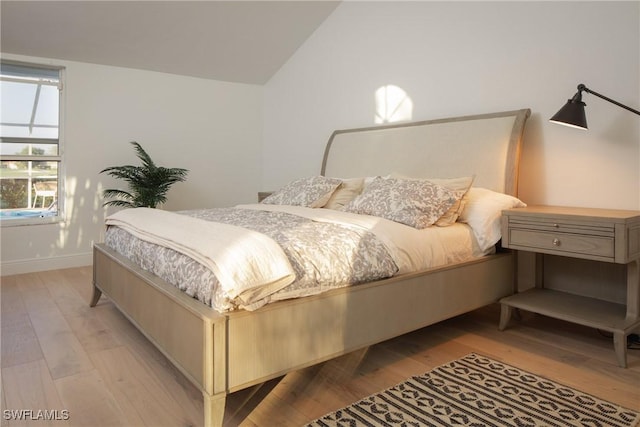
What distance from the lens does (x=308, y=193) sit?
3.21m

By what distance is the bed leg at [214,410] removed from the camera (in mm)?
1488

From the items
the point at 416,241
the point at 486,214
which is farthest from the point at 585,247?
the point at 416,241

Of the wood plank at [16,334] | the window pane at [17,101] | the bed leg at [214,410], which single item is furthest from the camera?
the window pane at [17,101]

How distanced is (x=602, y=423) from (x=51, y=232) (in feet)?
14.0

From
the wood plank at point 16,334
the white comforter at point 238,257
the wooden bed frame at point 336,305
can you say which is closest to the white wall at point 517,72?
the wooden bed frame at point 336,305

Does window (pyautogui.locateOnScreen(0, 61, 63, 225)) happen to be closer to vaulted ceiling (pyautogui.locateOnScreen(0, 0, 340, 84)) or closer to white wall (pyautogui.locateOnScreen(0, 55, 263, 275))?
white wall (pyautogui.locateOnScreen(0, 55, 263, 275))

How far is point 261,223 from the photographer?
2377mm

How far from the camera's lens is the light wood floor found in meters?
1.70

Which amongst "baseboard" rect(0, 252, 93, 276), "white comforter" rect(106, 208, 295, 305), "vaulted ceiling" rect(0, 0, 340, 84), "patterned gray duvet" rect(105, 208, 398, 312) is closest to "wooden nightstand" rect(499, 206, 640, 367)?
"patterned gray duvet" rect(105, 208, 398, 312)

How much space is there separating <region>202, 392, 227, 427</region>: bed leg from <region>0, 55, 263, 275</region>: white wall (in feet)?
10.7

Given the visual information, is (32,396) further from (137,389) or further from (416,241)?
(416,241)

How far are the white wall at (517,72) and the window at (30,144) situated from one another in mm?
2442

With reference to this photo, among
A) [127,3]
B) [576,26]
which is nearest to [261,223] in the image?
[576,26]

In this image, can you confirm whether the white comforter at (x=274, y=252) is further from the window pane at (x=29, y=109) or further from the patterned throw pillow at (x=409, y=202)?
the window pane at (x=29, y=109)
